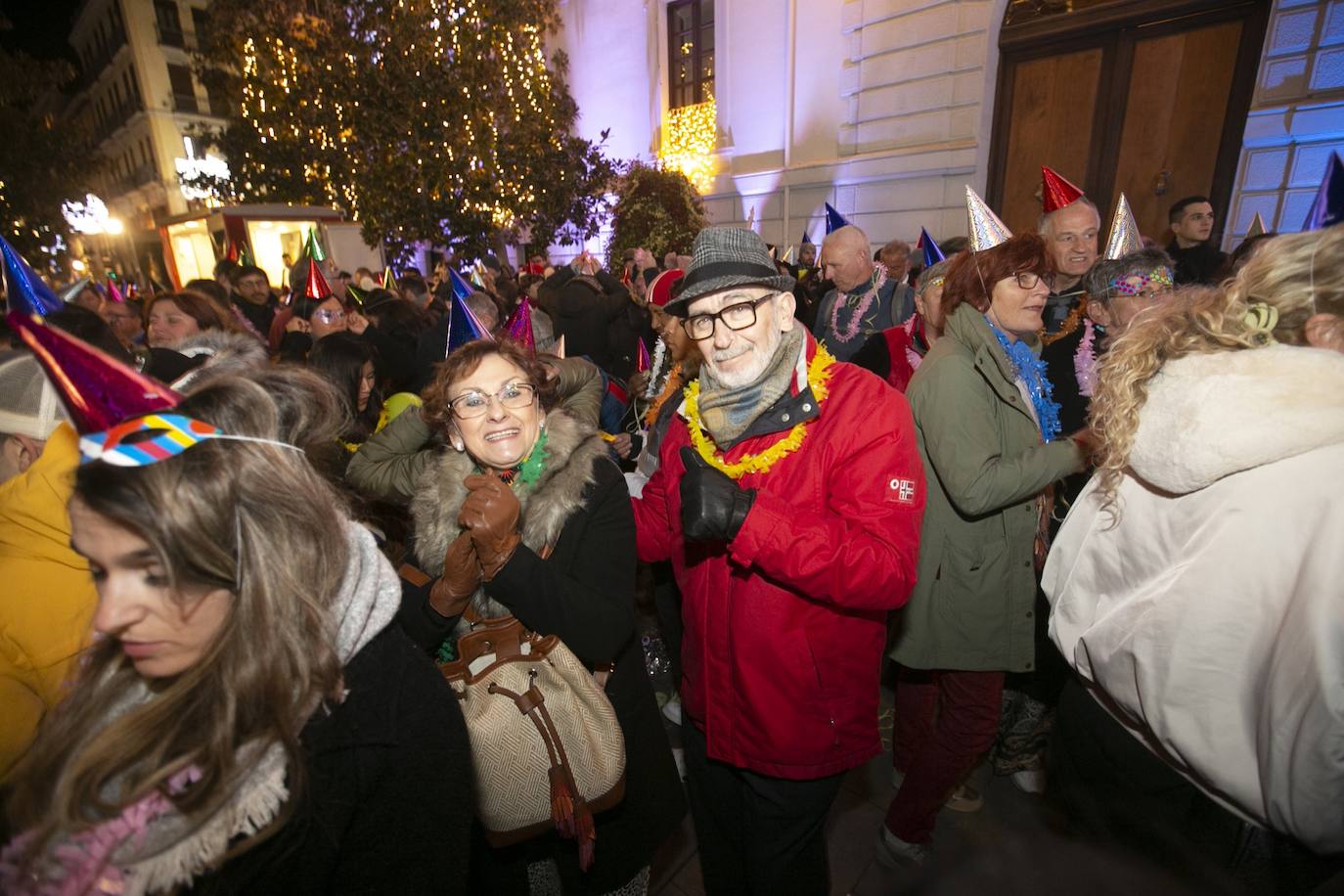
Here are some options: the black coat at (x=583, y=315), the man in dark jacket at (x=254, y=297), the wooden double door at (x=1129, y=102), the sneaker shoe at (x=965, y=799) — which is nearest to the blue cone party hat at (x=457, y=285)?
the black coat at (x=583, y=315)

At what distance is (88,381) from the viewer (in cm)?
99

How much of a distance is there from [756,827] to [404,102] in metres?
10.1

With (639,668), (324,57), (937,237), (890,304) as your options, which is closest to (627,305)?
(890,304)

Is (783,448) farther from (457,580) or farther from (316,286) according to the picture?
(316,286)

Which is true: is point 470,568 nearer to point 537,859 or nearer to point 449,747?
point 449,747

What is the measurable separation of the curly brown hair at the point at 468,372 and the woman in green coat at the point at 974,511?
1332 millimetres

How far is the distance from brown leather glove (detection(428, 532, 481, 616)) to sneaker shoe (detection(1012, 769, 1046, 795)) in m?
2.65

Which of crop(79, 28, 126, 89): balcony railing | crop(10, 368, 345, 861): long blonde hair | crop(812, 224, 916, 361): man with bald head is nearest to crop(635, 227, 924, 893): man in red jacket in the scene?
crop(10, 368, 345, 861): long blonde hair

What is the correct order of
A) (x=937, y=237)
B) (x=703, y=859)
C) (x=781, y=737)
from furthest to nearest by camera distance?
1. (x=937, y=237)
2. (x=703, y=859)
3. (x=781, y=737)

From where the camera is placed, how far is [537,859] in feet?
6.49

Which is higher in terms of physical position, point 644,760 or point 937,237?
point 937,237

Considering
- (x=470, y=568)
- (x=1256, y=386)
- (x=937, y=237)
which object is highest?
(x=937, y=237)

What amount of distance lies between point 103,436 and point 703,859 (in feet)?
7.28

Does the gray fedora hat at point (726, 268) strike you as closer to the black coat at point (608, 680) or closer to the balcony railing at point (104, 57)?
the black coat at point (608, 680)
